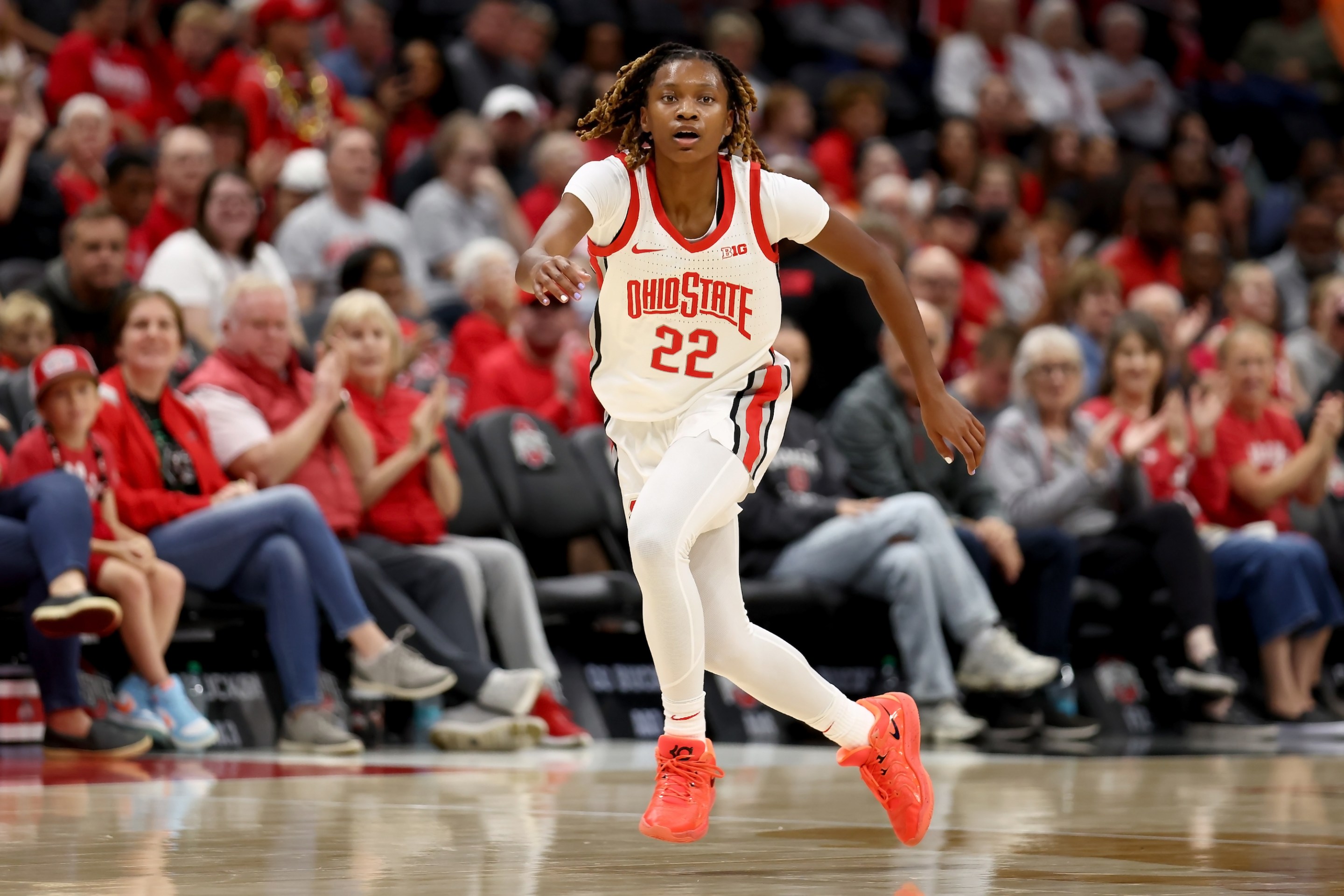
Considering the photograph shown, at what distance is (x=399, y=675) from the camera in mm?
6859

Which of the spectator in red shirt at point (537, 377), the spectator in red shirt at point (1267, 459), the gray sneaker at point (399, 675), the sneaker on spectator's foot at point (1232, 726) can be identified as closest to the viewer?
the gray sneaker at point (399, 675)

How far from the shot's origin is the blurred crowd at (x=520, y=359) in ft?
22.5

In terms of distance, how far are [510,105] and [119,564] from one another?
5.63m

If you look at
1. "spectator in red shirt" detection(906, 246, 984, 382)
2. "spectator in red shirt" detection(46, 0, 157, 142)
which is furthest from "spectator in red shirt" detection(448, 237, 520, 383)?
"spectator in red shirt" detection(46, 0, 157, 142)

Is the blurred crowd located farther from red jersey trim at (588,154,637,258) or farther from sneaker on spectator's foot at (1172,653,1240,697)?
red jersey trim at (588,154,637,258)

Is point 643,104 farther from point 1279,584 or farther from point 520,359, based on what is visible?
point 1279,584

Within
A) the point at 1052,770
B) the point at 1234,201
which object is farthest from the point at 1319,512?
the point at 1234,201

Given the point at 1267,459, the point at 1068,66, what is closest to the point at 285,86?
the point at 1267,459

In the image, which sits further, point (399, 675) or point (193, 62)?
point (193, 62)

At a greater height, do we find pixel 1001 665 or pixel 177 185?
pixel 177 185

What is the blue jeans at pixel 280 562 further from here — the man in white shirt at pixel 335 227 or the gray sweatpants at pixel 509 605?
the man in white shirt at pixel 335 227

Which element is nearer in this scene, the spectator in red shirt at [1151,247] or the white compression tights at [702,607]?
the white compression tights at [702,607]

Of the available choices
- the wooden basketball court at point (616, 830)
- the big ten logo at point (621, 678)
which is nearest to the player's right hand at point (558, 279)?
the wooden basketball court at point (616, 830)

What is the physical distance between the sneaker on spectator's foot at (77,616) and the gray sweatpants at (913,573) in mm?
3053
